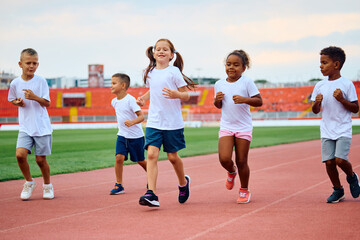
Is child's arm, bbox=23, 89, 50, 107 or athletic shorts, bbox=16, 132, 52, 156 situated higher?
child's arm, bbox=23, 89, 50, 107

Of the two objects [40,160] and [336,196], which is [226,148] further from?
[40,160]

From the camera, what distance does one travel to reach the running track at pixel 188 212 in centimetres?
496

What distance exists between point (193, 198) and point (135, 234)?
8.32 feet

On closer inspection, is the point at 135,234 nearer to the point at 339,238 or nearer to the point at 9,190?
the point at 339,238

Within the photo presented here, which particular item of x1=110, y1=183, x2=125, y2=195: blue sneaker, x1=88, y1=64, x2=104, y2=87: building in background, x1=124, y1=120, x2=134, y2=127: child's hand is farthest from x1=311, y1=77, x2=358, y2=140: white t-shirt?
x1=88, y1=64, x2=104, y2=87: building in background

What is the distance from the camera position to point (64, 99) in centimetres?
7925

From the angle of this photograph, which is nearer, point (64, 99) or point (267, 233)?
point (267, 233)

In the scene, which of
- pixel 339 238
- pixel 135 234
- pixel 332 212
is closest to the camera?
pixel 339 238

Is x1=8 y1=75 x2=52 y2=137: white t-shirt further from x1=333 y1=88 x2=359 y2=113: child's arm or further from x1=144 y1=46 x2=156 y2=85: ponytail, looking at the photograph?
x1=333 y1=88 x2=359 y2=113: child's arm

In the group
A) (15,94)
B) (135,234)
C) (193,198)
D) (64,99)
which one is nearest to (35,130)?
(15,94)

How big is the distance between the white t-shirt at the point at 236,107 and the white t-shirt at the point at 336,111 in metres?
0.88

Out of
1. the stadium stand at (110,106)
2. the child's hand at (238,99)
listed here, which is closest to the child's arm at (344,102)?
the child's hand at (238,99)

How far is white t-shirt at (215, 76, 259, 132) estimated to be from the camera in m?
6.78

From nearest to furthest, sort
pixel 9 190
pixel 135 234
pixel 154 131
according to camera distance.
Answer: pixel 135 234 < pixel 154 131 < pixel 9 190
